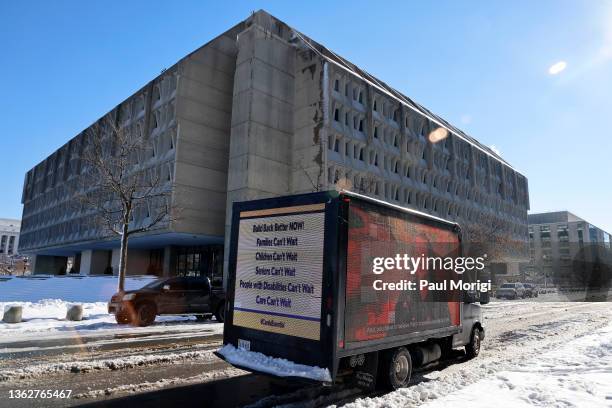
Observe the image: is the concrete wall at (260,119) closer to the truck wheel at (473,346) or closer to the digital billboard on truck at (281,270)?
the truck wheel at (473,346)

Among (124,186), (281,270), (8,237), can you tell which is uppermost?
(8,237)

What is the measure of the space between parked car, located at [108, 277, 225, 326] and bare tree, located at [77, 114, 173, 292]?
259 inches

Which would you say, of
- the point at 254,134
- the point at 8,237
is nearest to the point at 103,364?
the point at 254,134

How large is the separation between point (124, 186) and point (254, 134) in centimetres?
1424

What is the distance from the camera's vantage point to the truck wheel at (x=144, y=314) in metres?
14.1

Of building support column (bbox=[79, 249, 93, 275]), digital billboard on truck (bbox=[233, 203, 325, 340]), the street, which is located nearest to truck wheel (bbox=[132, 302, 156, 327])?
the street

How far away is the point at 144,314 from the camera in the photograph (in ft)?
47.0

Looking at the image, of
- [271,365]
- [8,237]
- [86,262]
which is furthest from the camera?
[8,237]

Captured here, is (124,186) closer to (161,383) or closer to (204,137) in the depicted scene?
(204,137)

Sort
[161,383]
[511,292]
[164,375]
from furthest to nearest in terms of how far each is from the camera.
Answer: [511,292], [164,375], [161,383]

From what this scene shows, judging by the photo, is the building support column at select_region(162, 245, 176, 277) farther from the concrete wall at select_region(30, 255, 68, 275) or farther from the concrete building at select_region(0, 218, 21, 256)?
the concrete building at select_region(0, 218, 21, 256)

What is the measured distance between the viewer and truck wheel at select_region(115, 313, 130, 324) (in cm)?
1420

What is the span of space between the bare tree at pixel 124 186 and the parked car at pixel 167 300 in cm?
659

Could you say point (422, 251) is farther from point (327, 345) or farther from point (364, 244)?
point (327, 345)
